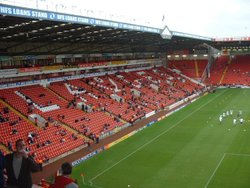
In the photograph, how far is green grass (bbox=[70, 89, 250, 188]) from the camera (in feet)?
69.8

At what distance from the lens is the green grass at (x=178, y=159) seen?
69.8ft

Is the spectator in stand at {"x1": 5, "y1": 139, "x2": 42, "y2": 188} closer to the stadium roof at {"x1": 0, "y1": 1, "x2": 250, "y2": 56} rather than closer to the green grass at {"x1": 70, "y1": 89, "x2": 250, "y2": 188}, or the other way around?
the green grass at {"x1": 70, "y1": 89, "x2": 250, "y2": 188}

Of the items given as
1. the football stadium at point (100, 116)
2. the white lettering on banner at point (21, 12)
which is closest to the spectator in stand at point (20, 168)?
the football stadium at point (100, 116)

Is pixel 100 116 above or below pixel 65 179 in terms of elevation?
below

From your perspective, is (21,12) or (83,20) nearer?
(21,12)

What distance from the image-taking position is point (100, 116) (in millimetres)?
37562

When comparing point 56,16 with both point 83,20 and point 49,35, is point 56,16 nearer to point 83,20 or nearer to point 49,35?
point 83,20

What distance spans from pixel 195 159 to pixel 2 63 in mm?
22605

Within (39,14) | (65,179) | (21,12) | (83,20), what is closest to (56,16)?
(39,14)

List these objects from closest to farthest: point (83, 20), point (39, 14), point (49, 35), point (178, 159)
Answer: point (39, 14) → point (178, 159) → point (83, 20) → point (49, 35)

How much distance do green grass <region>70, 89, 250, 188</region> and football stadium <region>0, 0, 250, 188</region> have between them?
0.08 metres

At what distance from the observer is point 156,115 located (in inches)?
1763

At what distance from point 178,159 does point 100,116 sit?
14161 mm

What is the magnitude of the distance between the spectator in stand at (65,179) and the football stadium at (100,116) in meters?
0.02
